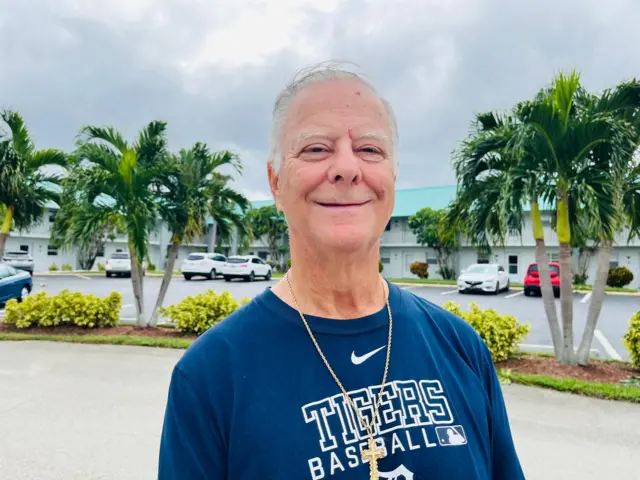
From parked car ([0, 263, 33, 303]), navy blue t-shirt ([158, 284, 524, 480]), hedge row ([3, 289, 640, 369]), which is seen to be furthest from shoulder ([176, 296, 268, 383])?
parked car ([0, 263, 33, 303])

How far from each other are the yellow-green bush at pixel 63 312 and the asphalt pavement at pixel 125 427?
2.46m

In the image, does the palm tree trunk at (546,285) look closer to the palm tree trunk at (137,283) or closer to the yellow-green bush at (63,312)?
the palm tree trunk at (137,283)

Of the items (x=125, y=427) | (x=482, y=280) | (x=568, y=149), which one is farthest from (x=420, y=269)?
(x=125, y=427)

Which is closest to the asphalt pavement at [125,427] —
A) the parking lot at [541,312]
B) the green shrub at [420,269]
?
the parking lot at [541,312]

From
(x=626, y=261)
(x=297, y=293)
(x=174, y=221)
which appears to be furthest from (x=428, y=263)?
(x=297, y=293)

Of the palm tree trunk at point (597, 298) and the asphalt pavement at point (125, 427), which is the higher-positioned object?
the palm tree trunk at point (597, 298)

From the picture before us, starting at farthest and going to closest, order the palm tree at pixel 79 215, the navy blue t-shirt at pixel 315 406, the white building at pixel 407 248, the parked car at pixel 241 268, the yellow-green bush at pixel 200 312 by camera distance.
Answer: the white building at pixel 407 248, the parked car at pixel 241 268, the yellow-green bush at pixel 200 312, the palm tree at pixel 79 215, the navy blue t-shirt at pixel 315 406

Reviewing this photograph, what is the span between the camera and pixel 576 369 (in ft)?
20.2

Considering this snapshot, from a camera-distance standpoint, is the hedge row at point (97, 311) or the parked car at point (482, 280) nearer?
the hedge row at point (97, 311)

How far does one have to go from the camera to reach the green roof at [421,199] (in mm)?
33812

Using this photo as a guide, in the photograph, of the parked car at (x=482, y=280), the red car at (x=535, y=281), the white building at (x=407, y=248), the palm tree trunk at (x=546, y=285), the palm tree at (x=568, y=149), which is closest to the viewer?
the palm tree at (x=568, y=149)

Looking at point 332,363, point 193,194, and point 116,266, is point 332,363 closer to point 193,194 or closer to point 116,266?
point 193,194

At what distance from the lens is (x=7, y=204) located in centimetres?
998

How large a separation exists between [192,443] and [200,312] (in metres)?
7.61
